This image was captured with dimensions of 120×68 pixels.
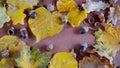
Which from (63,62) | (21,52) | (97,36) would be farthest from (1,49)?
(97,36)

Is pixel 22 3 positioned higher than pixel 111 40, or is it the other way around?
pixel 22 3

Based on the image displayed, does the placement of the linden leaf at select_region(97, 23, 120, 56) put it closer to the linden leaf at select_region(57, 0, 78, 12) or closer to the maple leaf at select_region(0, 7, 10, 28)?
the linden leaf at select_region(57, 0, 78, 12)

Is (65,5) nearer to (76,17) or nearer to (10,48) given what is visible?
(76,17)

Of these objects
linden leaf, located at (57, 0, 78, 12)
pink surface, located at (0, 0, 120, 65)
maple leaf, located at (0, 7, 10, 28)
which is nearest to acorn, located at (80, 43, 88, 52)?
pink surface, located at (0, 0, 120, 65)

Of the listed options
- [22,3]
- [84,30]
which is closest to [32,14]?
[22,3]

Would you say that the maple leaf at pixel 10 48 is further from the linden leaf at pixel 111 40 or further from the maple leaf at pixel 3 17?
the linden leaf at pixel 111 40

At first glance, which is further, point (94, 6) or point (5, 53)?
point (94, 6)

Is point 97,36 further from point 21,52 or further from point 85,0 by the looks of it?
point 21,52
